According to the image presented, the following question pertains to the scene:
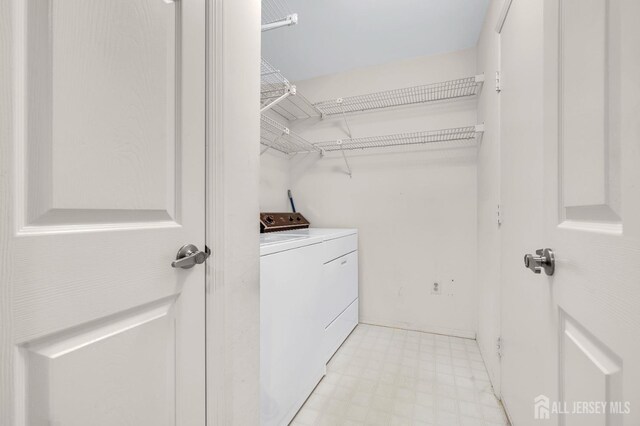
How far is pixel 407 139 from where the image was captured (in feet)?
7.89

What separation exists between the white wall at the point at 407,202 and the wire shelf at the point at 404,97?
76 millimetres

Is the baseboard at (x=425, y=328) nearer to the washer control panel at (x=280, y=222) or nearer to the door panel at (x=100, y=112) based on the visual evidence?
the washer control panel at (x=280, y=222)

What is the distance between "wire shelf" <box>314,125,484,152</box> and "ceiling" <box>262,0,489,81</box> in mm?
709

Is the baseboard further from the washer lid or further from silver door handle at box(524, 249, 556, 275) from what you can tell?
silver door handle at box(524, 249, 556, 275)

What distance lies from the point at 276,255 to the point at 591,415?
1052mm

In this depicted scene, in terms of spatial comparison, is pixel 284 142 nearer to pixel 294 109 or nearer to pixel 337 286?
pixel 294 109

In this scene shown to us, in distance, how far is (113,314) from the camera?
0.59m

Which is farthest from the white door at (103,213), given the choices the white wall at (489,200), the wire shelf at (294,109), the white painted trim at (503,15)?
the wire shelf at (294,109)

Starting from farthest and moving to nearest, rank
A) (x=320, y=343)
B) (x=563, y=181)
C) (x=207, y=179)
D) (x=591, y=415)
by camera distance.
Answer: (x=320, y=343), (x=207, y=179), (x=563, y=181), (x=591, y=415)

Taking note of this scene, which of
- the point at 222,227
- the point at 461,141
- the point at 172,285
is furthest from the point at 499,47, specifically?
the point at 172,285

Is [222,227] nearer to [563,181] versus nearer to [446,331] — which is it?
[563,181]

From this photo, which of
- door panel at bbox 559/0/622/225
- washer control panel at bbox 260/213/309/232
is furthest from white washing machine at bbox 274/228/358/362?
door panel at bbox 559/0/622/225

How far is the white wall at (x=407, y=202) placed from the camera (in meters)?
2.29

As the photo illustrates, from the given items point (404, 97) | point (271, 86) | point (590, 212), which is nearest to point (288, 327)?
point (590, 212)
